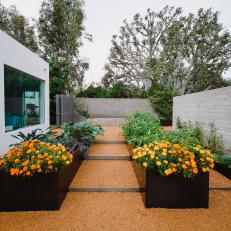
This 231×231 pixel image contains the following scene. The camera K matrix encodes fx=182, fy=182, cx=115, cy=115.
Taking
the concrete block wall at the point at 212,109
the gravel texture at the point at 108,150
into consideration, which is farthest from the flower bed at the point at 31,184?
the concrete block wall at the point at 212,109

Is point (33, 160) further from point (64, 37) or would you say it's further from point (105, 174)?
point (64, 37)

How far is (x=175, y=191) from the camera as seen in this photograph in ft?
7.35

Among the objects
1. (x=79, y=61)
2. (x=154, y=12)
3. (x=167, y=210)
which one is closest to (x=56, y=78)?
(x=79, y=61)

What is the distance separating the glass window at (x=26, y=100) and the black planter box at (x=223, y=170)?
176 inches

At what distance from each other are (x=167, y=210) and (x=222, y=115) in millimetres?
2843

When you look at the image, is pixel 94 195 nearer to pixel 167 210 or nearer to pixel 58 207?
pixel 58 207

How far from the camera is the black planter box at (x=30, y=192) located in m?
2.17

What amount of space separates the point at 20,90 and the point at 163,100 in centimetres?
835

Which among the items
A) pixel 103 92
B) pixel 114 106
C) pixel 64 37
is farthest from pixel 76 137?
pixel 64 37

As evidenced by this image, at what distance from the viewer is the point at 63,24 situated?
40.5 feet

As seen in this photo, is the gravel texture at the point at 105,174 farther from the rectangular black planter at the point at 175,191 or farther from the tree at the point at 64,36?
the tree at the point at 64,36

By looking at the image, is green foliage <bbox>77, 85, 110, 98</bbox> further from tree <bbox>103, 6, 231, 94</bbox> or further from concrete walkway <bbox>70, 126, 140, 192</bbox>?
concrete walkway <bbox>70, 126, 140, 192</bbox>

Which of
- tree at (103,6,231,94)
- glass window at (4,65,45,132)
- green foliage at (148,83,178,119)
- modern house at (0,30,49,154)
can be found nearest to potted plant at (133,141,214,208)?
modern house at (0,30,49,154)

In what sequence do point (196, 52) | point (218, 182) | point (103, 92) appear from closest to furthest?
point (218, 182) < point (103, 92) < point (196, 52)
